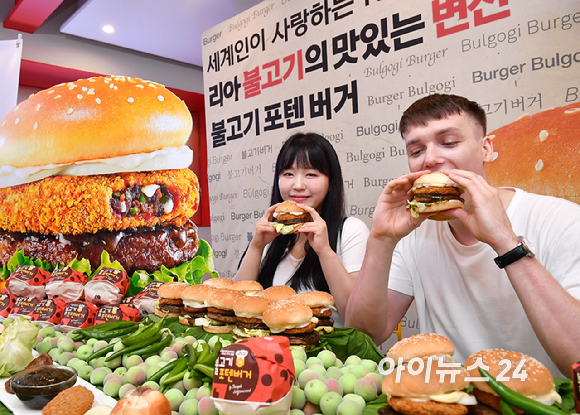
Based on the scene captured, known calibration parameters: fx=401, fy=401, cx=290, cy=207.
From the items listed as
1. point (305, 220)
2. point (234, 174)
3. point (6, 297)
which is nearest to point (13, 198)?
point (6, 297)

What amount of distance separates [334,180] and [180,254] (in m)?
1.44

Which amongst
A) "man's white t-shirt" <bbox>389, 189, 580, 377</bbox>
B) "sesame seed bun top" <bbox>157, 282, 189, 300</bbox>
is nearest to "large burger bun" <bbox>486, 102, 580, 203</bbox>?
"man's white t-shirt" <bbox>389, 189, 580, 377</bbox>

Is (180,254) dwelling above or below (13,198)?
below

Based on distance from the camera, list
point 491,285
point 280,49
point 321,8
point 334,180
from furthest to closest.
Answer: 1. point 280,49
2. point 321,8
3. point 334,180
4. point 491,285

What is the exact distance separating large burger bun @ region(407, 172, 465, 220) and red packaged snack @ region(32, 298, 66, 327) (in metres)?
1.80

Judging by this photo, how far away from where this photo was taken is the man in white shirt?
1.34 m

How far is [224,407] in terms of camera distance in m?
0.88

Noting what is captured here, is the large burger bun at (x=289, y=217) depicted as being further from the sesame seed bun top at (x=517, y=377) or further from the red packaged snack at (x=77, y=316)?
the sesame seed bun top at (x=517, y=377)

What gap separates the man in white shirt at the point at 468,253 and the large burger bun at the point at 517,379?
503 millimetres

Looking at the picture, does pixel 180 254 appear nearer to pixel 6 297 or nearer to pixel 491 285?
pixel 6 297

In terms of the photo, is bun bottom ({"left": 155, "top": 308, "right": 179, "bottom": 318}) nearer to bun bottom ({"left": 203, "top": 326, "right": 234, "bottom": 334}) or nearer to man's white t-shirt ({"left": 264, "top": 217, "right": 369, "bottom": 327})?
bun bottom ({"left": 203, "top": 326, "right": 234, "bottom": 334})

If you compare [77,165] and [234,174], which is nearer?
[77,165]

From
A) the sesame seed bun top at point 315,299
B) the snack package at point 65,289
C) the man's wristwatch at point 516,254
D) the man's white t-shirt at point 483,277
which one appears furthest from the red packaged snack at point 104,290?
the man's wristwatch at point 516,254

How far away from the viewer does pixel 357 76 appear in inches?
129
